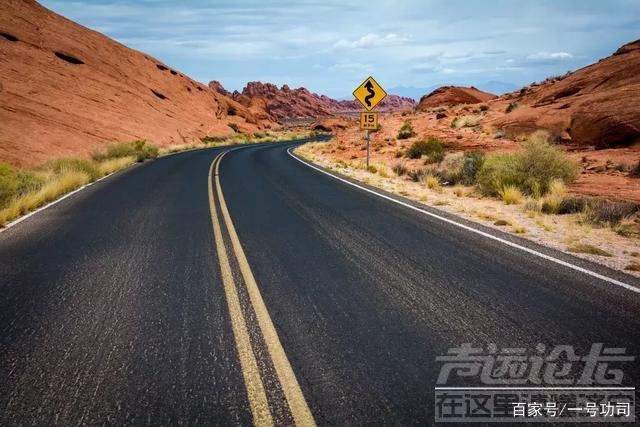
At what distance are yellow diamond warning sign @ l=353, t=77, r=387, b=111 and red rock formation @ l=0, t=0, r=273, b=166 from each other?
17.6 m

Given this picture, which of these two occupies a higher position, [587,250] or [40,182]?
[40,182]

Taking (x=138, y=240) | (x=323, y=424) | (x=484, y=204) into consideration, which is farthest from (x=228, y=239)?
(x=484, y=204)

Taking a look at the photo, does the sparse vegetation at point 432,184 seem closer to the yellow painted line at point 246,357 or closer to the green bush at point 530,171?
the green bush at point 530,171

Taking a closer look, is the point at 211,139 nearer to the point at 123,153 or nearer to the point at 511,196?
the point at 123,153

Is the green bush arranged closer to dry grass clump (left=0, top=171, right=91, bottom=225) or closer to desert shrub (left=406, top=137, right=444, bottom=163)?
desert shrub (left=406, top=137, right=444, bottom=163)

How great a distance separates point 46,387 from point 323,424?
2.08 metres

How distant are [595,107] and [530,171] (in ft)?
37.1

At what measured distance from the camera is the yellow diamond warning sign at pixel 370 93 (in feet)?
58.6

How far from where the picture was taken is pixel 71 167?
56.0ft

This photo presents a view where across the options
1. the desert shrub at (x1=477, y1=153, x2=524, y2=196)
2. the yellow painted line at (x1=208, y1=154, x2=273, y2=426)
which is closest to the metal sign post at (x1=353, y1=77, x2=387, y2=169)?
the desert shrub at (x1=477, y1=153, x2=524, y2=196)

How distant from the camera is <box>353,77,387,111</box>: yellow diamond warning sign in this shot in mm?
17862

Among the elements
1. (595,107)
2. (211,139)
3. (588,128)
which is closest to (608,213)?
(588,128)

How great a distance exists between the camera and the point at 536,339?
3.63 m

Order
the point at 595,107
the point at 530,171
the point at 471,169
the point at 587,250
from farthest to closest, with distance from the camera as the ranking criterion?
1. the point at 595,107
2. the point at 471,169
3. the point at 530,171
4. the point at 587,250
